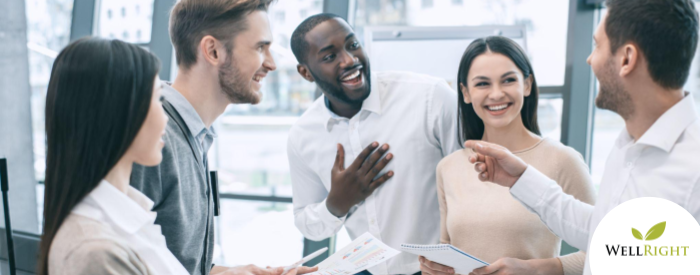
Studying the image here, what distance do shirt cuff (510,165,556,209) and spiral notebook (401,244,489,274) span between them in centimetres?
23

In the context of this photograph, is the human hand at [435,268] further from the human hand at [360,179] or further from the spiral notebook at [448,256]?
the human hand at [360,179]

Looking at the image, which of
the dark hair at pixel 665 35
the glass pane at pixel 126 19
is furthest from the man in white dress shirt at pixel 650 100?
the glass pane at pixel 126 19

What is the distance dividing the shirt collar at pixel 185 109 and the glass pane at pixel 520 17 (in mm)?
2017

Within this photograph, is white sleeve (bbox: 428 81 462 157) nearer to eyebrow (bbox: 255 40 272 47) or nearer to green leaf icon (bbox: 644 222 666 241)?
eyebrow (bbox: 255 40 272 47)

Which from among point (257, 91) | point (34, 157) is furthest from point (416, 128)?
point (34, 157)

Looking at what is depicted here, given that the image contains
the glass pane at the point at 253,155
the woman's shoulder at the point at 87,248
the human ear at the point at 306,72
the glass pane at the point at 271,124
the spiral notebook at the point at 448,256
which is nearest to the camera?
the woman's shoulder at the point at 87,248

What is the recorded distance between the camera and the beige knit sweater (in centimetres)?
172

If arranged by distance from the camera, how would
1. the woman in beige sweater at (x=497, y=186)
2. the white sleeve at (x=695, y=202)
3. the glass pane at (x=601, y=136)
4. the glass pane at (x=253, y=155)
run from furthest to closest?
the glass pane at (x=253, y=155), the glass pane at (x=601, y=136), the woman in beige sweater at (x=497, y=186), the white sleeve at (x=695, y=202)

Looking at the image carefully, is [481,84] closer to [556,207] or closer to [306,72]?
[556,207]

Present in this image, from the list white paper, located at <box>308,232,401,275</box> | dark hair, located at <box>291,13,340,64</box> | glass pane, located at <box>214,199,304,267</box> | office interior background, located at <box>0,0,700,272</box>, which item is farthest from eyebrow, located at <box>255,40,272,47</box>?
glass pane, located at <box>214,199,304,267</box>

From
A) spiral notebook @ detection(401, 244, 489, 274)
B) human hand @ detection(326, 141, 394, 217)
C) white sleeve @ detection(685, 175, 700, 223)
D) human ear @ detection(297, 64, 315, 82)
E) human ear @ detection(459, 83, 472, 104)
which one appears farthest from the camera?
human ear @ detection(297, 64, 315, 82)

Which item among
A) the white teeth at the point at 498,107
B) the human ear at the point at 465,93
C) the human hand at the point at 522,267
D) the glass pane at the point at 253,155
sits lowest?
the glass pane at the point at 253,155

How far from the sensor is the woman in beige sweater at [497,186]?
5.63 feet

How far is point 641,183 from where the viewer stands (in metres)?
1.23
